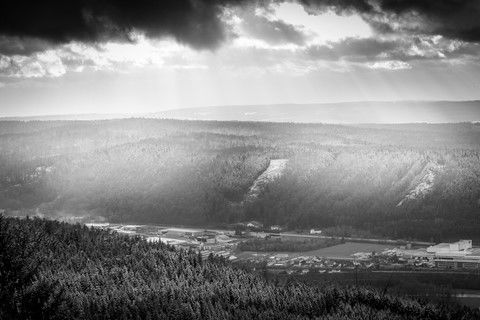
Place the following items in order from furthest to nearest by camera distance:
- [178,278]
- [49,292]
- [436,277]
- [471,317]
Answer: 1. [436,277]
2. [178,278]
3. [471,317]
4. [49,292]

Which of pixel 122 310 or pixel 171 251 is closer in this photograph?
pixel 122 310

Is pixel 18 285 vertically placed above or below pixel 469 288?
above

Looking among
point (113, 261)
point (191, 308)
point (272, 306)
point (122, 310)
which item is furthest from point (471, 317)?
point (113, 261)

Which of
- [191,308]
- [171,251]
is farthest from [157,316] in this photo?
[171,251]

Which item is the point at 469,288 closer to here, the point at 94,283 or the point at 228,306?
the point at 228,306

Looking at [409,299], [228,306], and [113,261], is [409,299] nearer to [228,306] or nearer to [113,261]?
[228,306]

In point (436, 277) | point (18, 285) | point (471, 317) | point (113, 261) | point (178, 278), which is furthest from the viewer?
point (436, 277)
